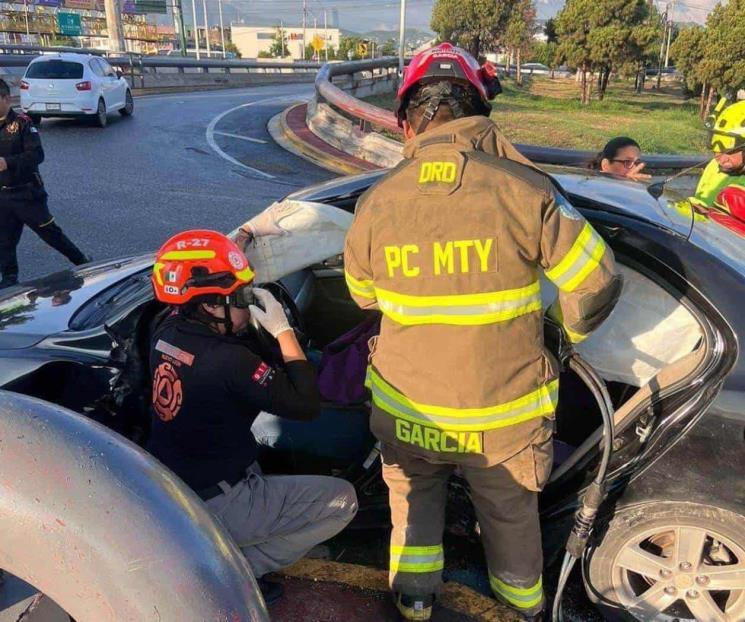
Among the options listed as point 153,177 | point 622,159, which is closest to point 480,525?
point 622,159

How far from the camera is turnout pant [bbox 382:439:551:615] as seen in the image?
2.08 meters

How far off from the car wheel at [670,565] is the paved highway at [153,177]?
5294 mm

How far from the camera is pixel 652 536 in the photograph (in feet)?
7.45

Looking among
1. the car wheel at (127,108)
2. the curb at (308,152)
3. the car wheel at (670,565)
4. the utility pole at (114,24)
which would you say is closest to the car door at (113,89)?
the car wheel at (127,108)

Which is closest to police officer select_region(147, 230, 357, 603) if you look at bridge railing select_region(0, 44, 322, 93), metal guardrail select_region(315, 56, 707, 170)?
metal guardrail select_region(315, 56, 707, 170)

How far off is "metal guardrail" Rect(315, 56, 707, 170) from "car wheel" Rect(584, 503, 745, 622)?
193cm

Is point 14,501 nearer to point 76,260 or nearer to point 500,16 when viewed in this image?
point 76,260

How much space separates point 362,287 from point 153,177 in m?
8.65

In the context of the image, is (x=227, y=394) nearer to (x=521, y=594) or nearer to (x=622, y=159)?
(x=521, y=594)

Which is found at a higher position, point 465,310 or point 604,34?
point 604,34

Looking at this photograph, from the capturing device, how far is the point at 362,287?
82.2 inches

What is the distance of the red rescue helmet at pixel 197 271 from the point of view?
2068 millimetres

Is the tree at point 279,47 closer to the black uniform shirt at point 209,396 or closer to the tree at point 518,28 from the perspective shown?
the tree at point 518,28

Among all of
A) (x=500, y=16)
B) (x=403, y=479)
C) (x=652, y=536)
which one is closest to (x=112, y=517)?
(x=403, y=479)
